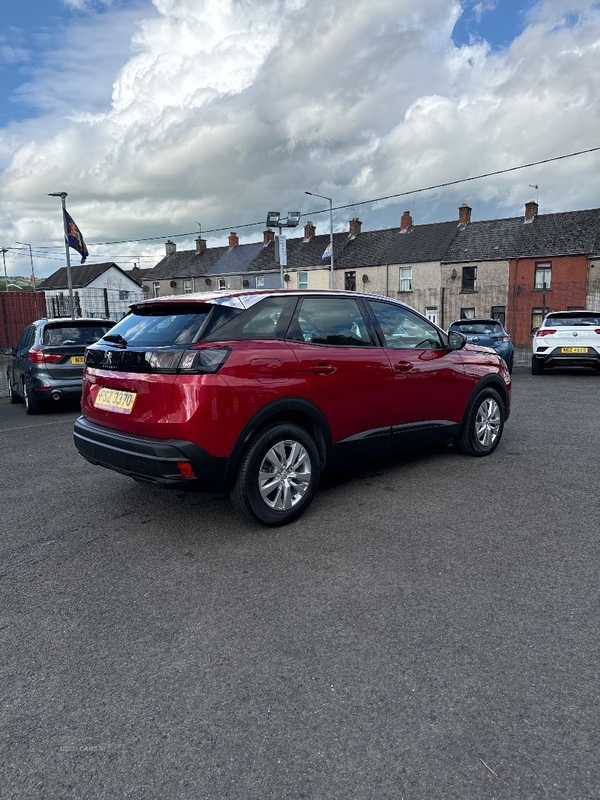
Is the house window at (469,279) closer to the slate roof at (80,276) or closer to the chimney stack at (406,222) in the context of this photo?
the chimney stack at (406,222)

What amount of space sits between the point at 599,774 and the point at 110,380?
3.43 meters

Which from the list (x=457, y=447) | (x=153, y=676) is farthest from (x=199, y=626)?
(x=457, y=447)

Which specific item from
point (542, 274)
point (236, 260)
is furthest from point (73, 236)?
point (236, 260)

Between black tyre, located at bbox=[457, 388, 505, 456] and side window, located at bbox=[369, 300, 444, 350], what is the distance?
859 mm

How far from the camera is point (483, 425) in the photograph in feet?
19.3

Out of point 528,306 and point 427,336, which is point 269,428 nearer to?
point 427,336

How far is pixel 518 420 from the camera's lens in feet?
26.0

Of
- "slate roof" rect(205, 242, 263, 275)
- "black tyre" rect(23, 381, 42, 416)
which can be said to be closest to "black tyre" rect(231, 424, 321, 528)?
"black tyre" rect(23, 381, 42, 416)

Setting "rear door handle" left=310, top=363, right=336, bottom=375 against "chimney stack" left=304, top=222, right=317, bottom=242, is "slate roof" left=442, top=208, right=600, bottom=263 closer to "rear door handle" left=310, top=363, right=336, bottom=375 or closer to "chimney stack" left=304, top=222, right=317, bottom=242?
"chimney stack" left=304, top=222, right=317, bottom=242

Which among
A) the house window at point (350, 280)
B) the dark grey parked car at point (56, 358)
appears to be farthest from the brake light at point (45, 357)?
the house window at point (350, 280)

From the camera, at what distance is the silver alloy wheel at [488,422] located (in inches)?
229

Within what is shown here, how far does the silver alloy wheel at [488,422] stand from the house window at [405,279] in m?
35.0

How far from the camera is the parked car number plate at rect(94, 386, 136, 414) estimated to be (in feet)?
12.4

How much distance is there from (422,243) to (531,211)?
7361mm
